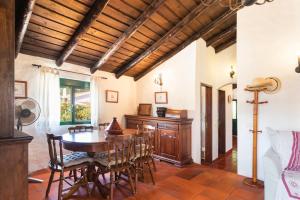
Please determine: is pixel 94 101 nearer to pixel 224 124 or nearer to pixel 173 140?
pixel 173 140

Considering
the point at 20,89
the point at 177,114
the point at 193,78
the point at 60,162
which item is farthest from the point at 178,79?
the point at 20,89

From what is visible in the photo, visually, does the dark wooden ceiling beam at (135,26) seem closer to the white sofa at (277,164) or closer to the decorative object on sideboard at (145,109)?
the decorative object on sideboard at (145,109)

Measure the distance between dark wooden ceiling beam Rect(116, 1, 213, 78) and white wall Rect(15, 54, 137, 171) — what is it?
1.29 feet

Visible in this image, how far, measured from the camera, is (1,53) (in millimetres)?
1409

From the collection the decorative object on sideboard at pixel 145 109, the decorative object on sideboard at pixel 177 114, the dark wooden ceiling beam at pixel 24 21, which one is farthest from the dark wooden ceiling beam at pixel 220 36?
the dark wooden ceiling beam at pixel 24 21

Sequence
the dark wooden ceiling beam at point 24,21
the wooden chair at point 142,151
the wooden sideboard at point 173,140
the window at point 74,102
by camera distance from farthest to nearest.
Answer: the window at point 74,102
the wooden sideboard at point 173,140
the wooden chair at point 142,151
the dark wooden ceiling beam at point 24,21

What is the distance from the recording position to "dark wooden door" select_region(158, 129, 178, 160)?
3957 mm

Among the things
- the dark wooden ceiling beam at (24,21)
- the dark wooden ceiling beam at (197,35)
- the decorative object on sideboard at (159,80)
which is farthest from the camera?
the decorative object on sideboard at (159,80)

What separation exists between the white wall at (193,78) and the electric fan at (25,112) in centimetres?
277

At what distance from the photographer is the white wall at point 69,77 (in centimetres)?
337

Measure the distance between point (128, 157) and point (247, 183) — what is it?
2.03 metres

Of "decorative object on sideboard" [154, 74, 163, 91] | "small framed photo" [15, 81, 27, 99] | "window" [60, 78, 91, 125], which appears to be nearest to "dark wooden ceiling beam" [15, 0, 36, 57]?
"small framed photo" [15, 81, 27, 99]

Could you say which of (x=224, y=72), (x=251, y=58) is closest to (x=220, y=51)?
(x=224, y=72)

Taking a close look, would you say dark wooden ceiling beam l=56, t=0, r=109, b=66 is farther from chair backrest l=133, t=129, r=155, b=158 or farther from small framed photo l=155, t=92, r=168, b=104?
small framed photo l=155, t=92, r=168, b=104
